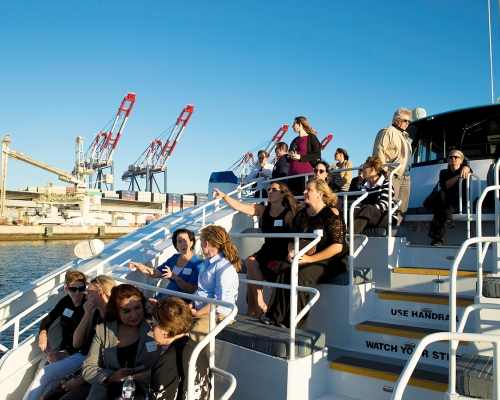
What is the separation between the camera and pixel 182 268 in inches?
180

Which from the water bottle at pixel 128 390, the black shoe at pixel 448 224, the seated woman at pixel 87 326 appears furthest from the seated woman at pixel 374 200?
the water bottle at pixel 128 390

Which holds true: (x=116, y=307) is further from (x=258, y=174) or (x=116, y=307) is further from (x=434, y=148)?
Answer: (x=434, y=148)

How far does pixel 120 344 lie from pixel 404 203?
3.87 meters

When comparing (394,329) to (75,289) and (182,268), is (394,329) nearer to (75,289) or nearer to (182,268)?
(182,268)

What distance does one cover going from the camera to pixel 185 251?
15.1 feet

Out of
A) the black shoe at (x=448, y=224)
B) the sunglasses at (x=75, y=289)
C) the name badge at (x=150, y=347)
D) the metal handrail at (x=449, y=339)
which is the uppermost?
the black shoe at (x=448, y=224)

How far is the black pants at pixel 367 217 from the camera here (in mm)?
4887

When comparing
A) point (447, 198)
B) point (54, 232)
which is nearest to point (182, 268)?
point (447, 198)

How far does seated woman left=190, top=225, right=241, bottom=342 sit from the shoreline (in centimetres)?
3712

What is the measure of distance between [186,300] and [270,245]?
99cm

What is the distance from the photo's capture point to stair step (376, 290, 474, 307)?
3.78 meters

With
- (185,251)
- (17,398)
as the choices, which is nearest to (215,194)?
(185,251)

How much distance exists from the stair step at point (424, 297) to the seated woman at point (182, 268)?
1799 mm

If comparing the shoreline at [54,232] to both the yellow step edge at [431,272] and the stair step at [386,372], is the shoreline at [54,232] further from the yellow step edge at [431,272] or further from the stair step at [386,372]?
the stair step at [386,372]
